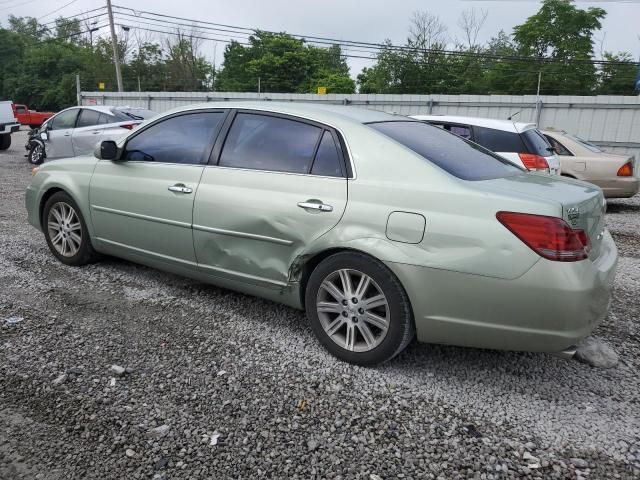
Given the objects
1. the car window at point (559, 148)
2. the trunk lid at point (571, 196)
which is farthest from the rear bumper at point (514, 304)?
the car window at point (559, 148)

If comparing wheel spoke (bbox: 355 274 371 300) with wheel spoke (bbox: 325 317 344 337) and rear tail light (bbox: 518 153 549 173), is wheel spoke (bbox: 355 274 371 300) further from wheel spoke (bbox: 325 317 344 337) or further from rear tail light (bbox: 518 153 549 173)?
rear tail light (bbox: 518 153 549 173)

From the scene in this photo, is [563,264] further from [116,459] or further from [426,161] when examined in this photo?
[116,459]

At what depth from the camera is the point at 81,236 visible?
475cm

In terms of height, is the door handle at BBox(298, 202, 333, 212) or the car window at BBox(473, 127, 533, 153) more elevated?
the car window at BBox(473, 127, 533, 153)

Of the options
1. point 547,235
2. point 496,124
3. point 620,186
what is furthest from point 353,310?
point 620,186

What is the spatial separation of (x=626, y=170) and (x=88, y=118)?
10818 millimetres

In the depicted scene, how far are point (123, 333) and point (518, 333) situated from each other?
8.18ft

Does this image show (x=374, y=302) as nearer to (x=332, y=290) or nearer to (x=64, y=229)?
(x=332, y=290)

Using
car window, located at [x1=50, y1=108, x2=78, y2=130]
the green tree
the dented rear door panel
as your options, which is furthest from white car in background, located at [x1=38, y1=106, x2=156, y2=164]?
the green tree

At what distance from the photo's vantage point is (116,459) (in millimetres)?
2322

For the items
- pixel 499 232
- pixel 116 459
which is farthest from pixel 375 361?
pixel 116 459

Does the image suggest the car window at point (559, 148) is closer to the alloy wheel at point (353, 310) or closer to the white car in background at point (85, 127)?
the alloy wheel at point (353, 310)

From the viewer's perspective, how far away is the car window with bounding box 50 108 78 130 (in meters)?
11.8

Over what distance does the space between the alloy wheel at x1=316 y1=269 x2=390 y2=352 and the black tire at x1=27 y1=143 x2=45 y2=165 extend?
12.9m
